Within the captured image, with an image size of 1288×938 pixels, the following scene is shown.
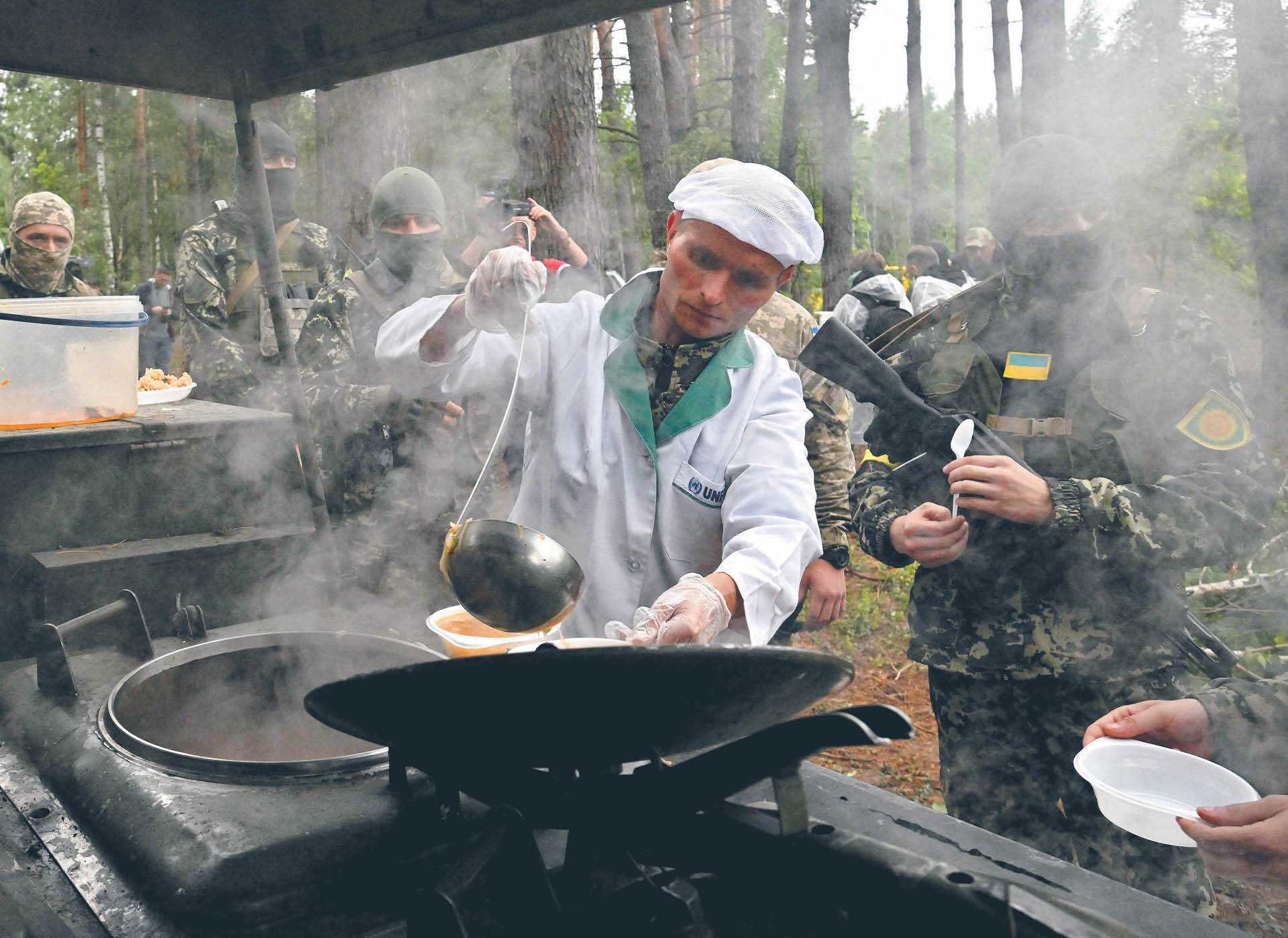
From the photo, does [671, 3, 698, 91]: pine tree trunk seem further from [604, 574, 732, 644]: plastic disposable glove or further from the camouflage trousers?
[604, 574, 732, 644]: plastic disposable glove

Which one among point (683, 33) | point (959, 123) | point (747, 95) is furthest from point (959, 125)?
point (683, 33)

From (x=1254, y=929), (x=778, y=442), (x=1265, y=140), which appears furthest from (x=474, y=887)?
(x=1254, y=929)

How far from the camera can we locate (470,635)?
1934 mm

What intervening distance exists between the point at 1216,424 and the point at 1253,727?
914mm

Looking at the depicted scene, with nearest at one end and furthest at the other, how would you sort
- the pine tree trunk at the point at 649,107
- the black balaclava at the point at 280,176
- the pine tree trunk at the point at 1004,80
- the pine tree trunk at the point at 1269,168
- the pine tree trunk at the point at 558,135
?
1. the pine tree trunk at the point at 1269,168
2. the pine tree trunk at the point at 1004,80
3. the black balaclava at the point at 280,176
4. the pine tree trunk at the point at 558,135
5. the pine tree trunk at the point at 649,107

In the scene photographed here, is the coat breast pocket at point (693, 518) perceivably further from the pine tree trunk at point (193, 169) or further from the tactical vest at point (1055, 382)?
the pine tree trunk at point (193, 169)

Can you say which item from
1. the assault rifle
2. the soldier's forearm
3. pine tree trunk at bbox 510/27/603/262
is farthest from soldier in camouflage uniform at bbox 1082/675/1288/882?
pine tree trunk at bbox 510/27/603/262

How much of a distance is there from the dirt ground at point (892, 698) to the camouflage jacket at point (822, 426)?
3.38 ft

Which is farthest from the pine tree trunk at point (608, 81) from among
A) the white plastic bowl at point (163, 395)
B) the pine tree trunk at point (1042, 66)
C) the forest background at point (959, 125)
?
the pine tree trunk at point (1042, 66)

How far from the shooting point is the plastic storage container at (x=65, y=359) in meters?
2.37

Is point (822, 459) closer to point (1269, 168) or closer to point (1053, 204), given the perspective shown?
point (1053, 204)

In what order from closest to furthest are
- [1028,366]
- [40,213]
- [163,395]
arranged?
1. [1028,366]
2. [163,395]
3. [40,213]

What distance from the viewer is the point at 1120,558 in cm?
244

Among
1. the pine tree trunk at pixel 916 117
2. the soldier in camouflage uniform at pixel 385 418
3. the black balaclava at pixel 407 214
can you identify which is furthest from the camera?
the pine tree trunk at pixel 916 117
